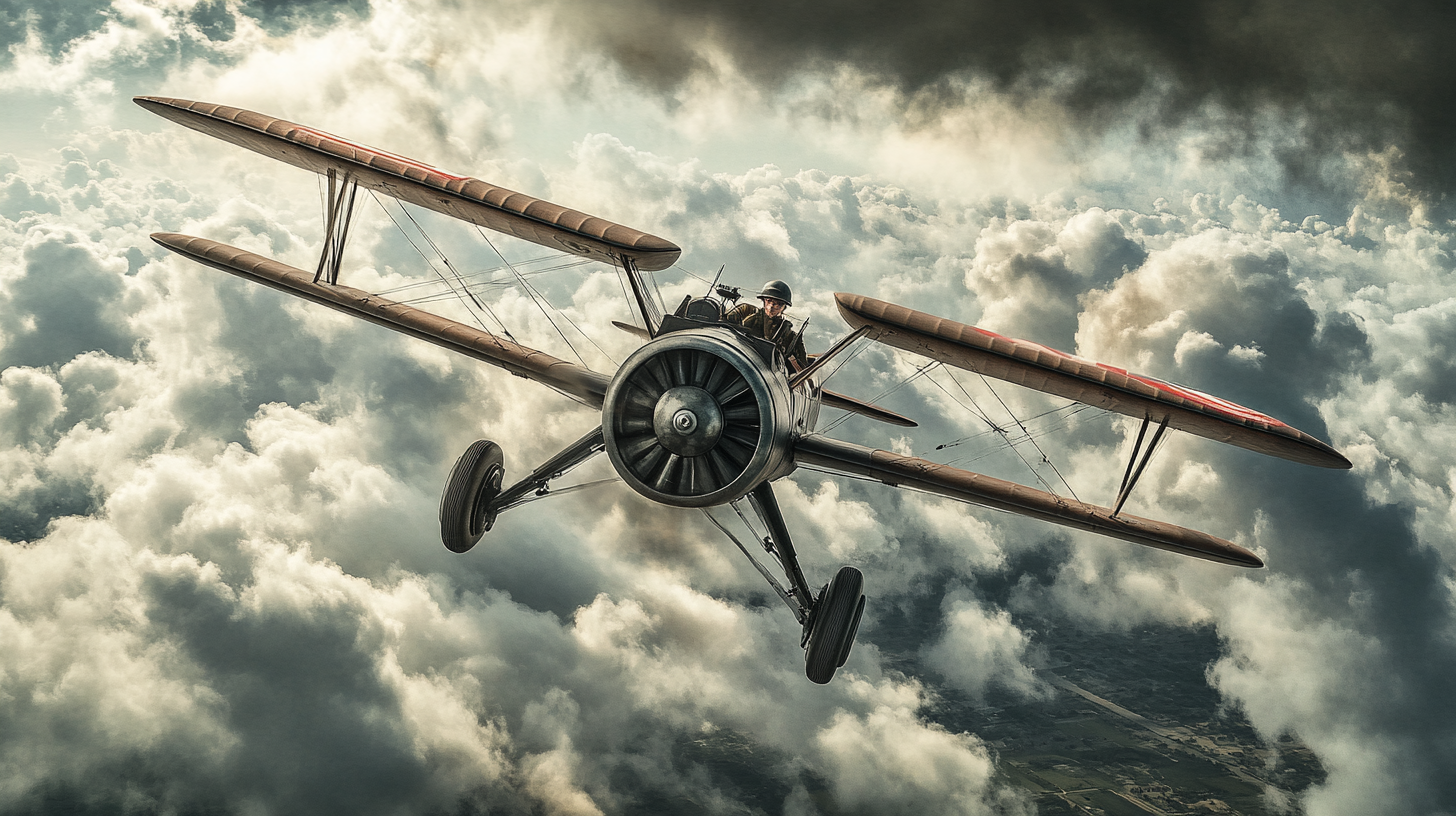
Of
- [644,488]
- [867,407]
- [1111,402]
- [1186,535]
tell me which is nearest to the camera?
[644,488]

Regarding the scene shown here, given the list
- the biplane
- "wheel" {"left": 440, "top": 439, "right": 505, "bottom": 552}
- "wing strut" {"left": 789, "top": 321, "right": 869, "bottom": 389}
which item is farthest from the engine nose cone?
"wheel" {"left": 440, "top": 439, "right": 505, "bottom": 552}

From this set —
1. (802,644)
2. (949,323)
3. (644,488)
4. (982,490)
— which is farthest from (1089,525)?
(644,488)

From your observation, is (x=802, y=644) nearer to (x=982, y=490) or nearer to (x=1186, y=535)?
(x=982, y=490)

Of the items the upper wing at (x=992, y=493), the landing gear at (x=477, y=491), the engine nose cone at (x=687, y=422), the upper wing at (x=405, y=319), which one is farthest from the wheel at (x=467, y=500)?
the upper wing at (x=992, y=493)

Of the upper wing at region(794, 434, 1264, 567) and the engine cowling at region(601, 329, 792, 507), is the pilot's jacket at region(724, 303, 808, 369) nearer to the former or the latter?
the upper wing at region(794, 434, 1264, 567)

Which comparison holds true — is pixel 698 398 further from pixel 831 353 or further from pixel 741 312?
pixel 741 312

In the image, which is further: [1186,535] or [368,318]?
[368,318]

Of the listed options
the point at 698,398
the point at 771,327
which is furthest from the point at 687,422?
the point at 771,327
